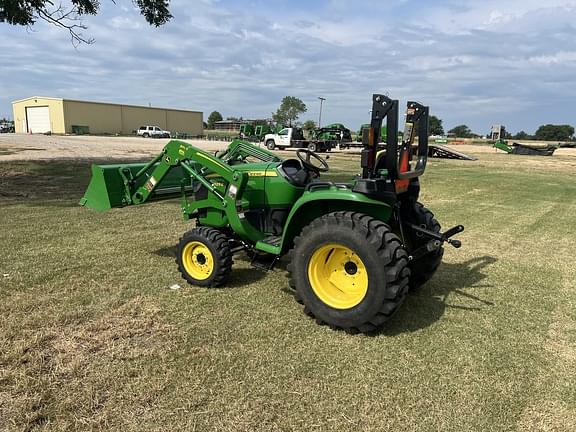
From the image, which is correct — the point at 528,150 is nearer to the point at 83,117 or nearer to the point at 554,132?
the point at 83,117

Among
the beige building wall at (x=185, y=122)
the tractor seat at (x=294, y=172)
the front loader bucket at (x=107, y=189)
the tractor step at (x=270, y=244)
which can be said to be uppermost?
the beige building wall at (x=185, y=122)

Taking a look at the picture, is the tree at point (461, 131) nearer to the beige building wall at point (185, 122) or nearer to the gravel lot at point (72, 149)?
the beige building wall at point (185, 122)

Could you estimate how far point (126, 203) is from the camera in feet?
19.0

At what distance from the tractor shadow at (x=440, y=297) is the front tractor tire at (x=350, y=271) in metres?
0.32

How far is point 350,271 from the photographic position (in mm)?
4090

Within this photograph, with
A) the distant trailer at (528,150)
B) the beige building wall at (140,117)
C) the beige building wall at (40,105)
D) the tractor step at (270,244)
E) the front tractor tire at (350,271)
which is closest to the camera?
the front tractor tire at (350,271)

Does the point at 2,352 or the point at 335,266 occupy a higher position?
the point at 335,266

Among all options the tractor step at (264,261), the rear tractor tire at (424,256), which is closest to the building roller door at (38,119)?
the tractor step at (264,261)

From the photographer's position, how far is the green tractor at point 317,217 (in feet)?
12.4

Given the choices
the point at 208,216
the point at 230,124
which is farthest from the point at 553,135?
the point at 208,216

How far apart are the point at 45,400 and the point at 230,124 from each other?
94.3 m

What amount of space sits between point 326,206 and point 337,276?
683mm

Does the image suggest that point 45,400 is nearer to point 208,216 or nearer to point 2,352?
point 2,352

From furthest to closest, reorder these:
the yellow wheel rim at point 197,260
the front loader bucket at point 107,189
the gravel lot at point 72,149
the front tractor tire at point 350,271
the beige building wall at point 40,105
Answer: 1. the beige building wall at point 40,105
2. the gravel lot at point 72,149
3. the front loader bucket at point 107,189
4. the yellow wheel rim at point 197,260
5. the front tractor tire at point 350,271
